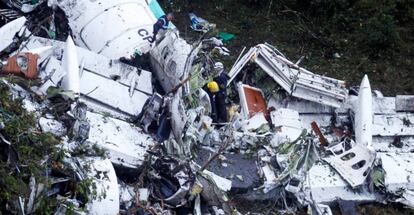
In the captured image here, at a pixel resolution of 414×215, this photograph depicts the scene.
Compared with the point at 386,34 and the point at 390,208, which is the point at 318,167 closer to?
the point at 390,208

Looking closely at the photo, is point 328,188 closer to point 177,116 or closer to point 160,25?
point 177,116

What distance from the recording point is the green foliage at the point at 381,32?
806 cm

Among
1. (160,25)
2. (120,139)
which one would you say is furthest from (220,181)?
(160,25)

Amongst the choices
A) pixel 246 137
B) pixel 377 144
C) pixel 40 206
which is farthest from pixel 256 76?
pixel 40 206

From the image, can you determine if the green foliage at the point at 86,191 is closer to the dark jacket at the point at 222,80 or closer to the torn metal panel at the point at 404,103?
the dark jacket at the point at 222,80

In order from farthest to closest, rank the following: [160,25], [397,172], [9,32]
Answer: [160,25], [9,32], [397,172]

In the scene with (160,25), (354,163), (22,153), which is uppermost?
(160,25)

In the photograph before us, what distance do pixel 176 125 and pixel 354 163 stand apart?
1.59 m

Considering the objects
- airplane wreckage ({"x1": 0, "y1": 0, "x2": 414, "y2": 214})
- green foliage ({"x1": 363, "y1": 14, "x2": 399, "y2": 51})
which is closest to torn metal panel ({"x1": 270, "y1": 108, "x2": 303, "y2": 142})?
airplane wreckage ({"x1": 0, "y1": 0, "x2": 414, "y2": 214})

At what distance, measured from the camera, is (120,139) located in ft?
18.4

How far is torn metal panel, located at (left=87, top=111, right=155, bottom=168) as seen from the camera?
5.39 meters

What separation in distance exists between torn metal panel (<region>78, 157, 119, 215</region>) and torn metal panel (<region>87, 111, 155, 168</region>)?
0.90ft

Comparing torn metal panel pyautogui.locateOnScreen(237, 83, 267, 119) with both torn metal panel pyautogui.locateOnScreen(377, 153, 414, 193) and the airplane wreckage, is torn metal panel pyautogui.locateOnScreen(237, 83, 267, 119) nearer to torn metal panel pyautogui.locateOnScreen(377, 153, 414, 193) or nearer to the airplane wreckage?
the airplane wreckage

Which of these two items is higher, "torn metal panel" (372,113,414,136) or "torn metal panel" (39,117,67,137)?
"torn metal panel" (39,117,67,137)
